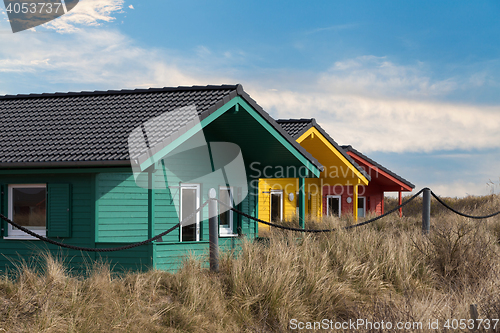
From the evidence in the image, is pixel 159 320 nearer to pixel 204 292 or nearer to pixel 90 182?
pixel 204 292

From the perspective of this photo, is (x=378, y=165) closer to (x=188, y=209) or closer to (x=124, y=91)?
(x=188, y=209)

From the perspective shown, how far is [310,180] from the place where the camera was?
21578 millimetres

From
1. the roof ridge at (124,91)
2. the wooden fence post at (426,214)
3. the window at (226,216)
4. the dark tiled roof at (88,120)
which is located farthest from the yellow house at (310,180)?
the wooden fence post at (426,214)

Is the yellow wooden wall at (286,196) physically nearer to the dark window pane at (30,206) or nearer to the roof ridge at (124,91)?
the roof ridge at (124,91)

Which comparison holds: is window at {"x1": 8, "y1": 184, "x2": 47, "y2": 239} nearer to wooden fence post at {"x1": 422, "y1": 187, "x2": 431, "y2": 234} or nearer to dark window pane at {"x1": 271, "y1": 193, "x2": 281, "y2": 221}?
wooden fence post at {"x1": 422, "y1": 187, "x2": 431, "y2": 234}

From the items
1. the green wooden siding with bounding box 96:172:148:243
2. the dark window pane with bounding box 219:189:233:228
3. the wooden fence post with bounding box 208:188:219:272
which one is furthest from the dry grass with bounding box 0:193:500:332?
the dark window pane with bounding box 219:189:233:228

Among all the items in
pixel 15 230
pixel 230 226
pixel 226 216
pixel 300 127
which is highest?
pixel 300 127

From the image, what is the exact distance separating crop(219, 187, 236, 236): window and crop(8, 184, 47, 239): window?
4741 millimetres

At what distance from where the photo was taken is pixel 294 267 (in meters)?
7.22

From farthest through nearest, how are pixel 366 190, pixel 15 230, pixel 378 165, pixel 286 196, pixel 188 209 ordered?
pixel 366 190 → pixel 378 165 → pixel 286 196 → pixel 188 209 → pixel 15 230

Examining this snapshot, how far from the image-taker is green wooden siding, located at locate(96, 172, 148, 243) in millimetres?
10555

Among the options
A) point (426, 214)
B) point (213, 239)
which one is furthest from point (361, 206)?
point (213, 239)

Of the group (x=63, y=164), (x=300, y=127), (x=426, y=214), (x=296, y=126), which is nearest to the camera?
(x=63, y=164)

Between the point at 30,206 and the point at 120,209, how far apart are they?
7.70 feet
